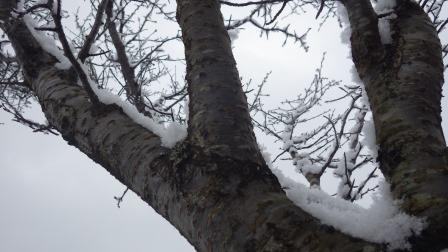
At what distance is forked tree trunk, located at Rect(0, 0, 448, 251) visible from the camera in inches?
35.5

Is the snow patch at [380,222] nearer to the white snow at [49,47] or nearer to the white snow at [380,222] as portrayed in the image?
the white snow at [380,222]

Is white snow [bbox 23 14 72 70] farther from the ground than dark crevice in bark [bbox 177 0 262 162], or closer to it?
farther from the ground

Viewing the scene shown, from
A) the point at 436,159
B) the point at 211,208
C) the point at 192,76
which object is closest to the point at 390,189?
the point at 436,159

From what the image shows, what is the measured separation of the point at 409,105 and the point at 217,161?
0.55 m

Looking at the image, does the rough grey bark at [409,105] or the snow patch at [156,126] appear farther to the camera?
the snow patch at [156,126]

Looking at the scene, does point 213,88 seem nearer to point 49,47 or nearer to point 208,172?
point 208,172

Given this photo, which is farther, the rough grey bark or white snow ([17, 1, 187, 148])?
white snow ([17, 1, 187, 148])

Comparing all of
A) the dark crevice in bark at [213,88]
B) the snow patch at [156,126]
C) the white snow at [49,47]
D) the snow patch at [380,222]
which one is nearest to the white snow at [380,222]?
the snow patch at [380,222]

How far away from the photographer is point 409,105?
113 cm

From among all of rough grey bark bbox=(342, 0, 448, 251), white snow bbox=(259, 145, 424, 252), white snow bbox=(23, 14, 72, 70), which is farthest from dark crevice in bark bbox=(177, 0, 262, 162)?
white snow bbox=(23, 14, 72, 70)

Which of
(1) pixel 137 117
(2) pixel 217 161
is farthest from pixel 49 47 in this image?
(2) pixel 217 161

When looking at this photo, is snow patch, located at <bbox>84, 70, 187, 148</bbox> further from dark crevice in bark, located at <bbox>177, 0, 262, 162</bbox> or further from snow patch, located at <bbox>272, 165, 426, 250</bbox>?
snow patch, located at <bbox>272, 165, 426, 250</bbox>

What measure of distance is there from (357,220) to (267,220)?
0.67ft

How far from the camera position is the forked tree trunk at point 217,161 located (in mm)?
903
